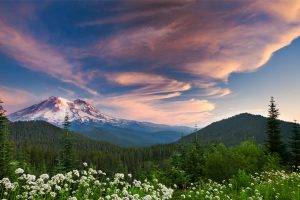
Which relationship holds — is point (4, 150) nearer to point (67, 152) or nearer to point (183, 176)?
point (67, 152)

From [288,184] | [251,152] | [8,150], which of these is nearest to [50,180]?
[288,184]

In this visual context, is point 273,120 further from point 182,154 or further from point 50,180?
point 50,180

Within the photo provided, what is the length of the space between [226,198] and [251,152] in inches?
1324

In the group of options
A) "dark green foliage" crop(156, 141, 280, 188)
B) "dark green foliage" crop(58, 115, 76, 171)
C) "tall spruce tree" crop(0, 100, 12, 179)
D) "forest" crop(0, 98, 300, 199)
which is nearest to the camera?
"forest" crop(0, 98, 300, 199)

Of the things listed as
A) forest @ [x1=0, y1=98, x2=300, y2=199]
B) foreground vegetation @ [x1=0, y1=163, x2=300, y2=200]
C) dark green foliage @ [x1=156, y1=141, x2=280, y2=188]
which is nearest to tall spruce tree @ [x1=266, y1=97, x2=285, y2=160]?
forest @ [x1=0, y1=98, x2=300, y2=199]

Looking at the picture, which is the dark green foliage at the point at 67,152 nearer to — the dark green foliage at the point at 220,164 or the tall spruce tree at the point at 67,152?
the tall spruce tree at the point at 67,152

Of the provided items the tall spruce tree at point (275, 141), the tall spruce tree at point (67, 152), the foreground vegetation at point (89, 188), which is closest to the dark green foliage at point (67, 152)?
the tall spruce tree at point (67, 152)

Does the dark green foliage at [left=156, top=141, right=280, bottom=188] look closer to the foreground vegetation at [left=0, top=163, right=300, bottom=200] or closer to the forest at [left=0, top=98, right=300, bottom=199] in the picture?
the forest at [left=0, top=98, right=300, bottom=199]

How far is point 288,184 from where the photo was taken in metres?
18.4

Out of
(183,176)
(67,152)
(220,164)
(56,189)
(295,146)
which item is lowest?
(56,189)

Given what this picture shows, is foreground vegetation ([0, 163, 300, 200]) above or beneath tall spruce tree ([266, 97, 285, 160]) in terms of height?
beneath

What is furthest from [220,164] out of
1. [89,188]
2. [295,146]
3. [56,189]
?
[56,189]

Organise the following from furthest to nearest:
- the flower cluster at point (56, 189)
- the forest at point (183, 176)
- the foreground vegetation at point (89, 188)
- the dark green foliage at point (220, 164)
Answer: the dark green foliage at point (220, 164) < the forest at point (183, 176) < the foreground vegetation at point (89, 188) < the flower cluster at point (56, 189)

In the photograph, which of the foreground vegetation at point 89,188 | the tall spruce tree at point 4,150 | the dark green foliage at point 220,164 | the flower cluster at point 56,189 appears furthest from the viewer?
the dark green foliage at point 220,164
